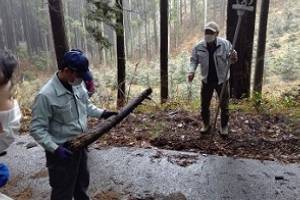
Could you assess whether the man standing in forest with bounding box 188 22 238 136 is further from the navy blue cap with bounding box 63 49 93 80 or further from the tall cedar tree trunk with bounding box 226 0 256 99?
the navy blue cap with bounding box 63 49 93 80

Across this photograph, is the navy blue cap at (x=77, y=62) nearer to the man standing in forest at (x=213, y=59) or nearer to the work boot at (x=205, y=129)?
the man standing in forest at (x=213, y=59)

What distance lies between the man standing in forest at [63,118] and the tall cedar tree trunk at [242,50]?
5.74 meters

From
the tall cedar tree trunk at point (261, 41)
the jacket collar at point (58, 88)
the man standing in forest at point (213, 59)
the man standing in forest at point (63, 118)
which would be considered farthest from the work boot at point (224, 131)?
the tall cedar tree trunk at point (261, 41)

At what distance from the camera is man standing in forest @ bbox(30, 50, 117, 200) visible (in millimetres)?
3396

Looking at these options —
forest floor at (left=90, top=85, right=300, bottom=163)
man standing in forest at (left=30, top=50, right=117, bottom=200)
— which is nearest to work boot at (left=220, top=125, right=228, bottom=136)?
forest floor at (left=90, top=85, right=300, bottom=163)

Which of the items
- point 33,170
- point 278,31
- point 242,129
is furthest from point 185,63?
Result: point 33,170

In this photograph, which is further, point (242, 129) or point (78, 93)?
point (242, 129)

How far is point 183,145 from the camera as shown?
658 cm

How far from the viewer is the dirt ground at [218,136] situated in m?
6.21

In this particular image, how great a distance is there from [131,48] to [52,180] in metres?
48.0

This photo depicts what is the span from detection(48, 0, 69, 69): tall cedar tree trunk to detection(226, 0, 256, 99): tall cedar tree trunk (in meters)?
4.05

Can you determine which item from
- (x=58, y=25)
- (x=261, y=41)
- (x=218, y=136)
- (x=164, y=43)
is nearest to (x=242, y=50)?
(x=218, y=136)

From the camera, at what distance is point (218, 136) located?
22.4 ft

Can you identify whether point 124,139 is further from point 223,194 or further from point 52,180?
point 52,180
